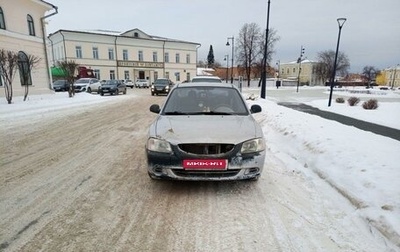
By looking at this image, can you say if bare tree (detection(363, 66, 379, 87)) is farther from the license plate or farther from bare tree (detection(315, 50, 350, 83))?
the license plate

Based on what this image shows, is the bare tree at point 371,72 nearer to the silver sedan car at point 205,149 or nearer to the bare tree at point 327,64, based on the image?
the bare tree at point 327,64

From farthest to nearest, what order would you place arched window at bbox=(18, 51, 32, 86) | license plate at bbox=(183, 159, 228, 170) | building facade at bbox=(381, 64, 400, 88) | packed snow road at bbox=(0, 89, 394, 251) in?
building facade at bbox=(381, 64, 400, 88)
arched window at bbox=(18, 51, 32, 86)
license plate at bbox=(183, 159, 228, 170)
packed snow road at bbox=(0, 89, 394, 251)

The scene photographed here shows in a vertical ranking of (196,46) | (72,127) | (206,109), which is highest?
(196,46)

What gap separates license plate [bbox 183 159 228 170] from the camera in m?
3.66

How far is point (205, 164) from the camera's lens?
12.0 feet

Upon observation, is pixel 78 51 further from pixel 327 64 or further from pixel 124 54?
pixel 327 64

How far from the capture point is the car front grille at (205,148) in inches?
145

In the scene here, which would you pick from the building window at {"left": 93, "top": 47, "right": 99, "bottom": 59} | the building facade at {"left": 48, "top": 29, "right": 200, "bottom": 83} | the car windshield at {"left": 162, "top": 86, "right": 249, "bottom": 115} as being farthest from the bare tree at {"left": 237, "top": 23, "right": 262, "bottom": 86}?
the car windshield at {"left": 162, "top": 86, "right": 249, "bottom": 115}

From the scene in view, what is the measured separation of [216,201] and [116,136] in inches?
202

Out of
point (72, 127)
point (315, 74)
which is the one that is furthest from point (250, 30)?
point (72, 127)

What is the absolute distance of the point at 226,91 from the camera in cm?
554

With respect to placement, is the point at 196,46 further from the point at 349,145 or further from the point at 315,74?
the point at 349,145

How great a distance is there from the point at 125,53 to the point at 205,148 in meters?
54.7

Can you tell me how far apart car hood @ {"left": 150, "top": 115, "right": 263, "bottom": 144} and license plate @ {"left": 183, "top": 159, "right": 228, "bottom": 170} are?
0.85ft
